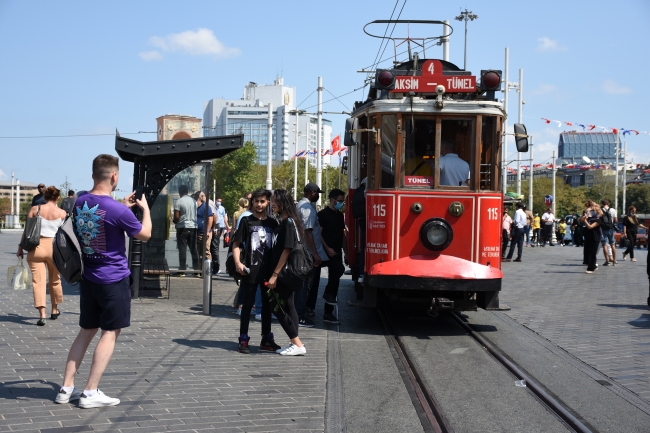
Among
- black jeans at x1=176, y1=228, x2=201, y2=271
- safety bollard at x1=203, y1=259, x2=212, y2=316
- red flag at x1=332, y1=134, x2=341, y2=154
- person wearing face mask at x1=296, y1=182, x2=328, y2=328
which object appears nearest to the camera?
person wearing face mask at x1=296, y1=182, x2=328, y2=328

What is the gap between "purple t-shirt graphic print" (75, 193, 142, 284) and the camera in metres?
5.95

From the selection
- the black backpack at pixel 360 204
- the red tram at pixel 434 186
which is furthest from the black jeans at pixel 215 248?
the red tram at pixel 434 186

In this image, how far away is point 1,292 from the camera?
43.6ft

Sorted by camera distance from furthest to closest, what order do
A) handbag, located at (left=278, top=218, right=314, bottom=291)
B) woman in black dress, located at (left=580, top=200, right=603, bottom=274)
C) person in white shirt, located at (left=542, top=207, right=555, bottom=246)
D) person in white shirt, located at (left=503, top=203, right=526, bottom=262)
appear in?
person in white shirt, located at (left=542, top=207, right=555, bottom=246), person in white shirt, located at (left=503, top=203, right=526, bottom=262), woman in black dress, located at (left=580, top=200, right=603, bottom=274), handbag, located at (left=278, top=218, right=314, bottom=291)

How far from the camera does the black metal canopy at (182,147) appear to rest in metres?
12.3

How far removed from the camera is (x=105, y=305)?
5.96m

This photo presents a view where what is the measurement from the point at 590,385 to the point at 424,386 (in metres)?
1.55

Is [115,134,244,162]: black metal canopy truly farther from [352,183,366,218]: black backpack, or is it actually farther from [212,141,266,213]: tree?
[212,141,266,213]: tree

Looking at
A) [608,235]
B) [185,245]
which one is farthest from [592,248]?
[185,245]

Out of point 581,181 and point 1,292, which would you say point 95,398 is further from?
point 581,181

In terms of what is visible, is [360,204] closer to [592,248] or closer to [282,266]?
[282,266]

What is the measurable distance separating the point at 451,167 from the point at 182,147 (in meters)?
4.50

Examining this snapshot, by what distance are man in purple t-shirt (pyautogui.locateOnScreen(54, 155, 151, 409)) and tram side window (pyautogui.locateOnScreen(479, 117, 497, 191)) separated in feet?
17.6

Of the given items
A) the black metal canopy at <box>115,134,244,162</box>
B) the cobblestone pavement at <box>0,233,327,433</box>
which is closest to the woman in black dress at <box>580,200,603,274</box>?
the black metal canopy at <box>115,134,244,162</box>
